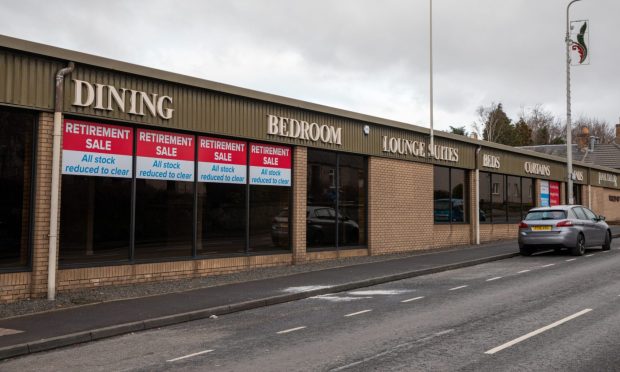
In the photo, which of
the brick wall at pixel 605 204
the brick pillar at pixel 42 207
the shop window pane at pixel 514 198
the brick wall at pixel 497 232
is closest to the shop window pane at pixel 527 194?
the shop window pane at pixel 514 198

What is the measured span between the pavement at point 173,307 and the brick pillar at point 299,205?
141cm

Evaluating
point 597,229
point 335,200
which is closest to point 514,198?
point 597,229

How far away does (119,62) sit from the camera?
1141 cm

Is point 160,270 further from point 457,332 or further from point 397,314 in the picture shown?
point 457,332

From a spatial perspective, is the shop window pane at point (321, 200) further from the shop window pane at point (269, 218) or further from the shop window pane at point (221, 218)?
the shop window pane at point (221, 218)

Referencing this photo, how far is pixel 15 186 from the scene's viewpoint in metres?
10.2

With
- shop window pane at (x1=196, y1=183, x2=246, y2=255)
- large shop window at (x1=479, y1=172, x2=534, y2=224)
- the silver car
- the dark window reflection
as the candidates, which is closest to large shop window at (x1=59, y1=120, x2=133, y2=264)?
the dark window reflection

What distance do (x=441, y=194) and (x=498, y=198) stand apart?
4.94 meters

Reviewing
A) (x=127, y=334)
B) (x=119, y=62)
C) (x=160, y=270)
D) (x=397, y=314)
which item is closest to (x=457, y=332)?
(x=397, y=314)

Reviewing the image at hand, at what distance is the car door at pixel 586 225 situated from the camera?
17891 millimetres

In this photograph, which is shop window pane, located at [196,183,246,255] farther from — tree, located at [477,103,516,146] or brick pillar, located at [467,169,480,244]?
tree, located at [477,103,516,146]

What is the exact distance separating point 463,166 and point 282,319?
15365 mm

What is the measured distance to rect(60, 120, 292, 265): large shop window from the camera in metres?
11.1

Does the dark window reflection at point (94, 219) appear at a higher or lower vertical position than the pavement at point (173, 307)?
higher
